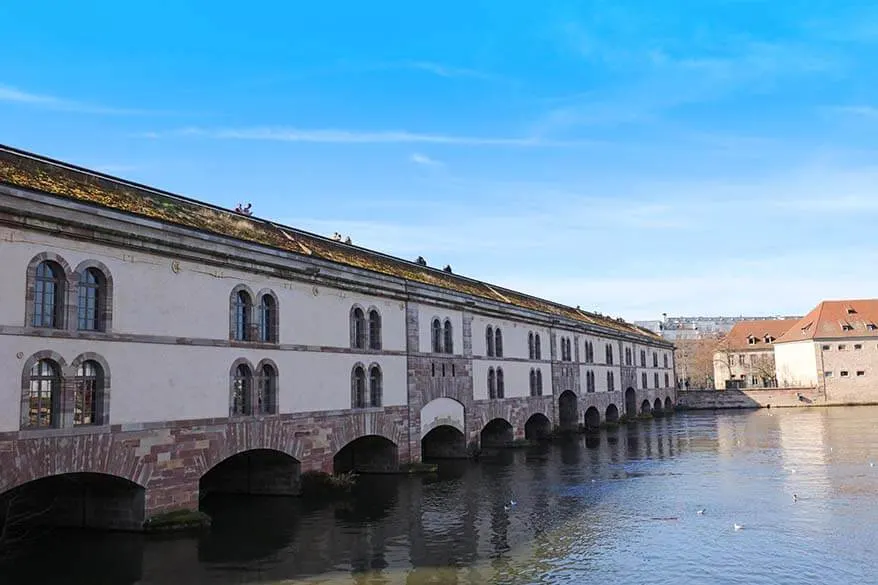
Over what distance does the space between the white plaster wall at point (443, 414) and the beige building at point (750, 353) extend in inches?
2960

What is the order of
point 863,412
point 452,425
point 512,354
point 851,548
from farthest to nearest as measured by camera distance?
point 863,412, point 512,354, point 452,425, point 851,548

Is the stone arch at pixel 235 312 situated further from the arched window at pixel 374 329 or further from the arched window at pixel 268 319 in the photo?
the arched window at pixel 374 329

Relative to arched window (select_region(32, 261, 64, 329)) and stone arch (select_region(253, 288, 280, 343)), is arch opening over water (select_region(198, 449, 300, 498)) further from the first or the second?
arched window (select_region(32, 261, 64, 329))

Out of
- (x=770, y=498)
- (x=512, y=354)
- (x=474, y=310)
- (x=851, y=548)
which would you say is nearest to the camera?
(x=851, y=548)

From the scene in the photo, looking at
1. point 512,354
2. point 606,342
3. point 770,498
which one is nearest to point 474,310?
point 512,354

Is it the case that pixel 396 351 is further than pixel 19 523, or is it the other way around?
pixel 396 351

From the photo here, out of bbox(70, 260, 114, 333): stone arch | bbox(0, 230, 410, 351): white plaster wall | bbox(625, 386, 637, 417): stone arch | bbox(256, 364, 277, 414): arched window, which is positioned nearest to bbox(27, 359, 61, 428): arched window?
bbox(0, 230, 410, 351): white plaster wall

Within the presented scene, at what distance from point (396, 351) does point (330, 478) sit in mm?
6550

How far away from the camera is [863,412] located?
6775 centimetres

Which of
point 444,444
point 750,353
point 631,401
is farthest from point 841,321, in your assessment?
point 444,444

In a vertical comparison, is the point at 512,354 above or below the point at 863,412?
above

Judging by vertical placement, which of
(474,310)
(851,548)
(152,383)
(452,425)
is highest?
(474,310)

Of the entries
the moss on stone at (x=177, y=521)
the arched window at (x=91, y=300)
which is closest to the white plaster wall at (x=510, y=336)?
the moss on stone at (x=177, y=521)

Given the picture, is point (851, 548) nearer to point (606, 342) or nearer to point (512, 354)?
point (512, 354)
